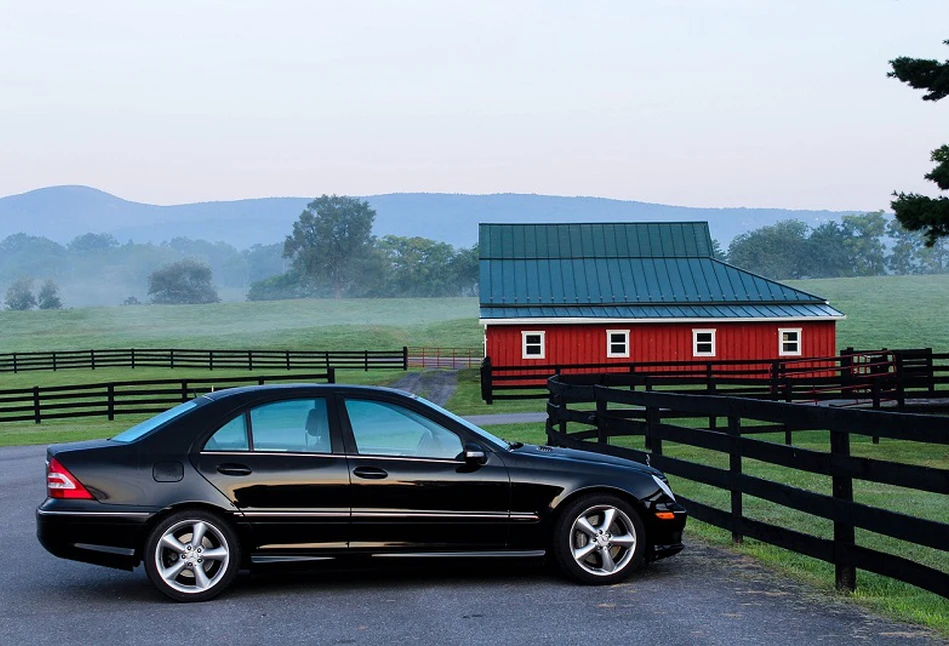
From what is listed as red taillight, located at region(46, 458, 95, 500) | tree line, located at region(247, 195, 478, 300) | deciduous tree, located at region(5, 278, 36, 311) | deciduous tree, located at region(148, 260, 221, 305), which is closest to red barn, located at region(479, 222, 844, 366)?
red taillight, located at region(46, 458, 95, 500)

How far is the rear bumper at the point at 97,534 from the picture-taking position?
8.09 m

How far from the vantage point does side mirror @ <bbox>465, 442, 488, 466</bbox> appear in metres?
8.41

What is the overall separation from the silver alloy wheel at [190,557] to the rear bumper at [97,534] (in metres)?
0.18

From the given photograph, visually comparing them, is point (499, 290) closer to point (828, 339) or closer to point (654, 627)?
point (828, 339)

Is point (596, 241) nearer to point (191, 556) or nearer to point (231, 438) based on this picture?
point (231, 438)

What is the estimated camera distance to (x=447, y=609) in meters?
7.81

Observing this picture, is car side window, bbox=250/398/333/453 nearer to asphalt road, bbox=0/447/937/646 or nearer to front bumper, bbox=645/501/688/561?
asphalt road, bbox=0/447/937/646

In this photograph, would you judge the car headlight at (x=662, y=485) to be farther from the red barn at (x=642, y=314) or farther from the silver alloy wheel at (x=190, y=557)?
the red barn at (x=642, y=314)

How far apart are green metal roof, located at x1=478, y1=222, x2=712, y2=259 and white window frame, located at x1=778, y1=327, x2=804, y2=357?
5.70 metres

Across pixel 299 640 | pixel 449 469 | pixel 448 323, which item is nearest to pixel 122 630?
pixel 299 640

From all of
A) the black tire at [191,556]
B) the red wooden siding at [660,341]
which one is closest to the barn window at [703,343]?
the red wooden siding at [660,341]

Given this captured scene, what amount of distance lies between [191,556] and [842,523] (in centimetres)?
424

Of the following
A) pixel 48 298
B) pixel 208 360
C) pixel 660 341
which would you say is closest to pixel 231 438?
pixel 660 341

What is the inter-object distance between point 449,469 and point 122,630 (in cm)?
237
